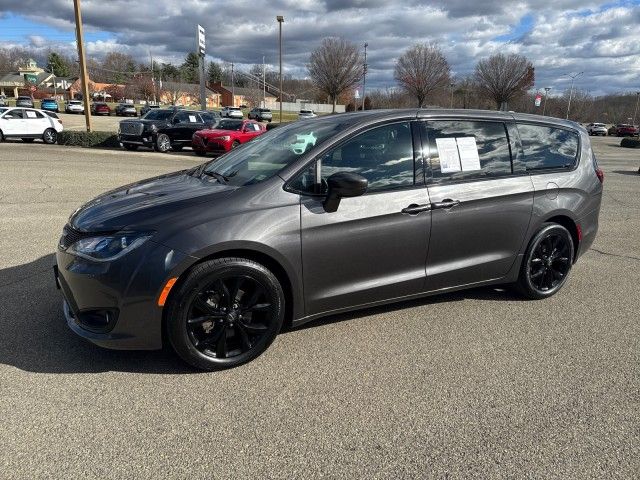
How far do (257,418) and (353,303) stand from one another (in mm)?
1191

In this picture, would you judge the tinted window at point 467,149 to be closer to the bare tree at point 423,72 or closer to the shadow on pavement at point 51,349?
the shadow on pavement at point 51,349

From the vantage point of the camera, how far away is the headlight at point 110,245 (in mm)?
2984

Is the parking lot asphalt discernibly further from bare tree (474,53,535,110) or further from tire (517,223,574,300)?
bare tree (474,53,535,110)

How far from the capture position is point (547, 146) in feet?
15.0

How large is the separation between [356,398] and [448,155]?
2052 mm

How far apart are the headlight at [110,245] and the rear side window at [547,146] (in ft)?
10.8

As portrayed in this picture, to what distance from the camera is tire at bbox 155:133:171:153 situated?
20297mm

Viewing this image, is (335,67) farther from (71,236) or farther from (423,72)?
(71,236)

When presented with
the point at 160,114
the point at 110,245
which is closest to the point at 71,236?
the point at 110,245

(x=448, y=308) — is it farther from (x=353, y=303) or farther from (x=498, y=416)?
(x=498, y=416)

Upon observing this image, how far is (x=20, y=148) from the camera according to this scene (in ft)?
61.8

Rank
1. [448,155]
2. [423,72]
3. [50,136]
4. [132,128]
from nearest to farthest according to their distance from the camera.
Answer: [448,155]
[132,128]
[50,136]
[423,72]

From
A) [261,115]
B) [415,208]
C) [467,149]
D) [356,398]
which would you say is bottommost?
[356,398]

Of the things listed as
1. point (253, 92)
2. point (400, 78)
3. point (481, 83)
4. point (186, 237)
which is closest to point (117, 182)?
point (186, 237)
